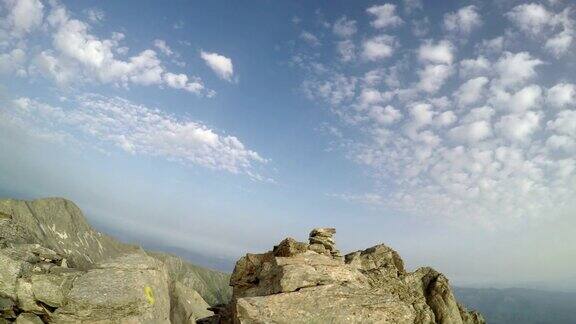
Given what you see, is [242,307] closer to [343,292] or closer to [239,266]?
[343,292]

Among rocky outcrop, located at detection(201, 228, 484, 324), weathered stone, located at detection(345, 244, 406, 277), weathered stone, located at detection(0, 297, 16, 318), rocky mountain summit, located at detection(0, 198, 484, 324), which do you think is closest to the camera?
rocky outcrop, located at detection(201, 228, 484, 324)

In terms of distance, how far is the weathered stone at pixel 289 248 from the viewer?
32875 millimetres

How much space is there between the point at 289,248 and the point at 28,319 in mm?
19376

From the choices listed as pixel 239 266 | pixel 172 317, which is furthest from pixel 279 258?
pixel 172 317

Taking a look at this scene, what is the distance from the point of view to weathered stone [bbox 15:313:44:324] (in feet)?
82.4

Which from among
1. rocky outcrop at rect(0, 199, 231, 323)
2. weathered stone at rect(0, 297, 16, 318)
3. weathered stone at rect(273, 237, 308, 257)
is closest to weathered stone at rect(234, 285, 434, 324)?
weathered stone at rect(273, 237, 308, 257)

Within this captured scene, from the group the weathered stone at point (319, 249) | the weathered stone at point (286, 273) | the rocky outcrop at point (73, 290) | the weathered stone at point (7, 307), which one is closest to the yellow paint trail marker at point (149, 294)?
the rocky outcrop at point (73, 290)

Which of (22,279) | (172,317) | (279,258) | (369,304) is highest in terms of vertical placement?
(279,258)

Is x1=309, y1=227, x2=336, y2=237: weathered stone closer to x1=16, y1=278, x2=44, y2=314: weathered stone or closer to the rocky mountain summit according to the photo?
the rocky mountain summit

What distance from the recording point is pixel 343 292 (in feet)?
84.1

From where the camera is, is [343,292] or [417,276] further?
[417,276]

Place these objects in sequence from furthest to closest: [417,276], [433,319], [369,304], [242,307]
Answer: [417,276] → [433,319] → [369,304] → [242,307]

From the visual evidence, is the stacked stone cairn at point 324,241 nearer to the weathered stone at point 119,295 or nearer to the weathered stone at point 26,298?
the weathered stone at point 119,295

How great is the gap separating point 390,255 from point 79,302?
2824cm
